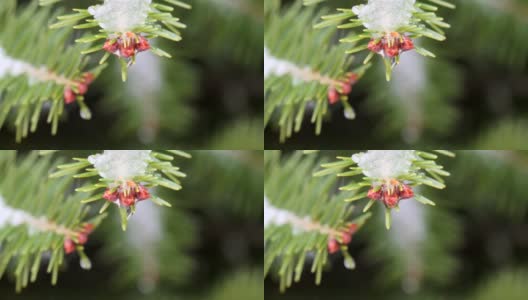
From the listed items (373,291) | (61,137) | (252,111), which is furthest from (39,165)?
(373,291)

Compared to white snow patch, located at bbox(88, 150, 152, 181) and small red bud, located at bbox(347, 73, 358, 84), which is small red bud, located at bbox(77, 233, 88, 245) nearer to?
white snow patch, located at bbox(88, 150, 152, 181)

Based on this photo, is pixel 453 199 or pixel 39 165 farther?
pixel 453 199

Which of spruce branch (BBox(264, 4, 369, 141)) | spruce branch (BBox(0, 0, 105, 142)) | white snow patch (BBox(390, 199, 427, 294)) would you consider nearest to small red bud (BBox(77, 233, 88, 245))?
spruce branch (BBox(0, 0, 105, 142))

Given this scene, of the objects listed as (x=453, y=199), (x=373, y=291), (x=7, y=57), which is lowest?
(x=373, y=291)

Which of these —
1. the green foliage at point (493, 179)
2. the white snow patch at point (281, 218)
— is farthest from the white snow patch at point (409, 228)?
the white snow patch at point (281, 218)

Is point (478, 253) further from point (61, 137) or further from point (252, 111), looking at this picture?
point (61, 137)

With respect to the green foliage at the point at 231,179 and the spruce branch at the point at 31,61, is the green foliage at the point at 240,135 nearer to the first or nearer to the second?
the green foliage at the point at 231,179

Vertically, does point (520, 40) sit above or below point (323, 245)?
above
